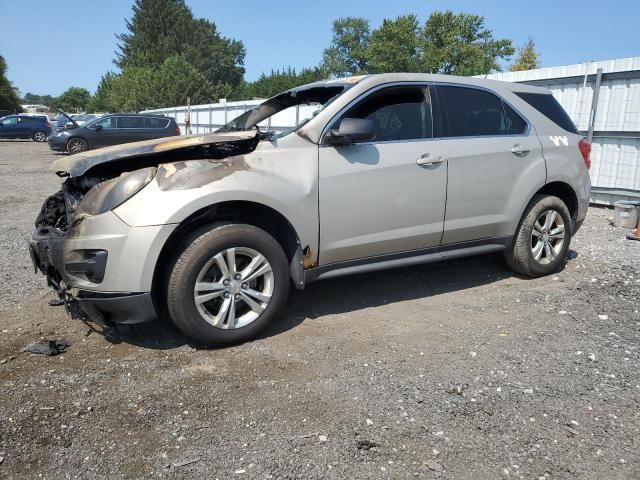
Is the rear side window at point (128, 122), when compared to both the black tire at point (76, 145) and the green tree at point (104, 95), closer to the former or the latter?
the black tire at point (76, 145)

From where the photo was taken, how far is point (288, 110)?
530 centimetres

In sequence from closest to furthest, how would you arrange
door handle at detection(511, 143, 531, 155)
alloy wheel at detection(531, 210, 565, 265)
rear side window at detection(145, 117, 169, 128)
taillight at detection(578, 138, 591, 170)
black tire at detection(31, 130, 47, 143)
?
door handle at detection(511, 143, 531, 155), alloy wheel at detection(531, 210, 565, 265), taillight at detection(578, 138, 591, 170), rear side window at detection(145, 117, 169, 128), black tire at detection(31, 130, 47, 143)

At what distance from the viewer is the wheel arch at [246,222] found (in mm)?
3371

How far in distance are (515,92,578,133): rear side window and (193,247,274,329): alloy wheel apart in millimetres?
3048

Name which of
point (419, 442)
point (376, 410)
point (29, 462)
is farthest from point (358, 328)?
point (29, 462)

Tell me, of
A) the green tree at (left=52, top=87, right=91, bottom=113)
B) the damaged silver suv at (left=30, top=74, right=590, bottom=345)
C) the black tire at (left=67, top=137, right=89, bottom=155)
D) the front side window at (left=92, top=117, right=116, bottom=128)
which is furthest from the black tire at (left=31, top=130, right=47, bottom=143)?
the green tree at (left=52, top=87, right=91, bottom=113)

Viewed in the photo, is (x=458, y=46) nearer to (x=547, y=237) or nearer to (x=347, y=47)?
(x=347, y=47)

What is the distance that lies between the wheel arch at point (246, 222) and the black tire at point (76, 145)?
57.3 feet

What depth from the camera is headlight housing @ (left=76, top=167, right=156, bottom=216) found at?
10.5ft

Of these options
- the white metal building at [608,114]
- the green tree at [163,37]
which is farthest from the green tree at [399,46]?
the white metal building at [608,114]

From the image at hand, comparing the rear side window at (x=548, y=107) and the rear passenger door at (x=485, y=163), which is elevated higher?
the rear side window at (x=548, y=107)

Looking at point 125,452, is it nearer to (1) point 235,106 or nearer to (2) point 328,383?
(2) point 328,383

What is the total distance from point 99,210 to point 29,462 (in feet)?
4.77

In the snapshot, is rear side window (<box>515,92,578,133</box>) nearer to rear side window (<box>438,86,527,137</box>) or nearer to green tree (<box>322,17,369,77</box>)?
rear side window (<box>438,86,527,137</box>)
